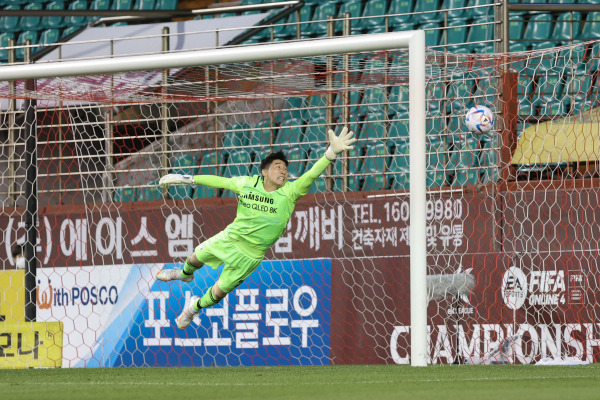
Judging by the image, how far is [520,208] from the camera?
Result: 26.5 ft

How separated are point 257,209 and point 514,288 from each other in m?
1.99

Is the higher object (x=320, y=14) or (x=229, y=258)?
(x=320, y=14)

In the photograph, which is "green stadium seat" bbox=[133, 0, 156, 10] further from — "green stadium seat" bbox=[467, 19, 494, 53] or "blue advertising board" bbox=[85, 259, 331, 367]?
"blue advertising board" bbox=[85, 259, 331, 367]

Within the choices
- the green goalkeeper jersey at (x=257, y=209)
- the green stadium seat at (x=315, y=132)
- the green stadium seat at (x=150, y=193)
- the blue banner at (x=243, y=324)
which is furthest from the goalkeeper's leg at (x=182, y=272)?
the green stadium seat at (x=150, y=193)

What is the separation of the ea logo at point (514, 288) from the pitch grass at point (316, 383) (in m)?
1.27

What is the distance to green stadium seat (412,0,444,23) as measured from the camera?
1173 centimetres

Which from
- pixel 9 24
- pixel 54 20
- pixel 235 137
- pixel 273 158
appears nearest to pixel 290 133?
pixel 235 137

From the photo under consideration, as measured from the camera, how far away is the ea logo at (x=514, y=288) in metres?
7.72

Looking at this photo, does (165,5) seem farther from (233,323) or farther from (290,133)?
(233,323)

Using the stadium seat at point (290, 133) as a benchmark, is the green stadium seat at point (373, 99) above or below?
above

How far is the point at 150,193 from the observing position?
1028 cm

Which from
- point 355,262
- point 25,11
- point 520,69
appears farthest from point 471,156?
point 25,11

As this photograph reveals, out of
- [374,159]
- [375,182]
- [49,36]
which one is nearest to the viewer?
[375,182]

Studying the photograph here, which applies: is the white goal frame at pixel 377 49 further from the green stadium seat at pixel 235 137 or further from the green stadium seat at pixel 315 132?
the green stadium seat at pixel 235 137
